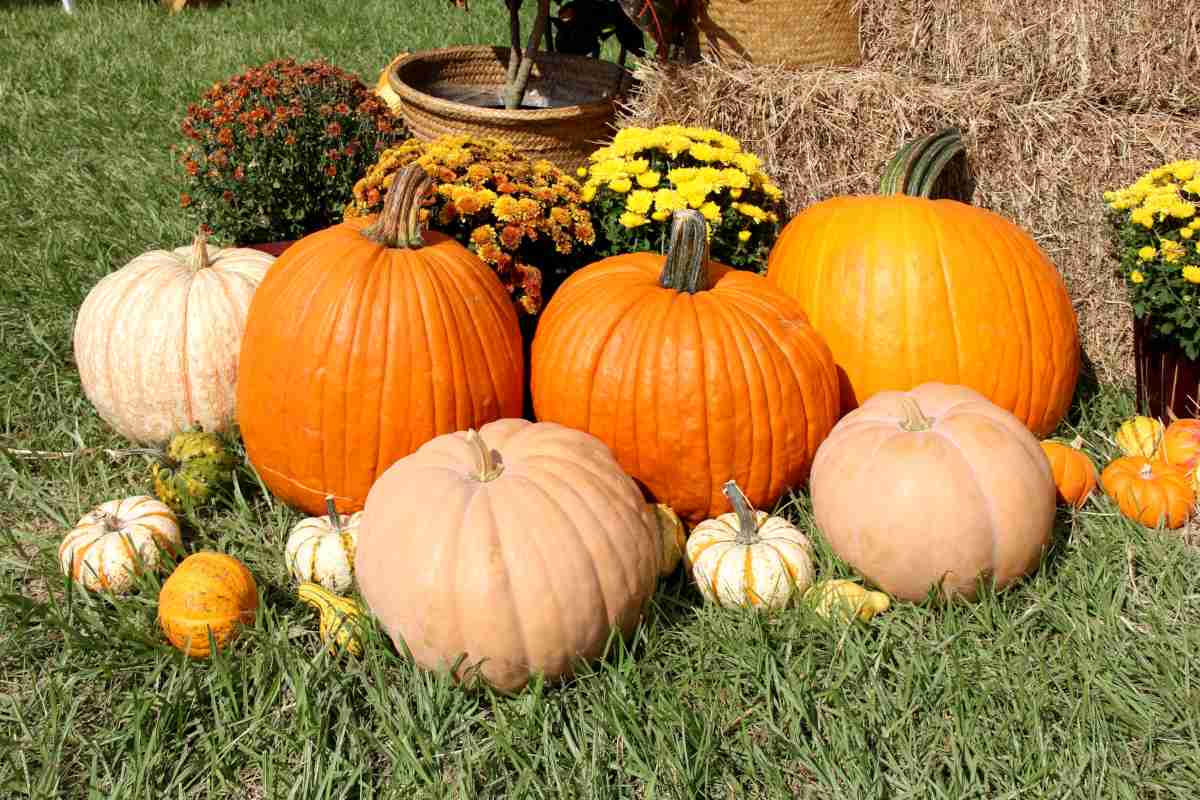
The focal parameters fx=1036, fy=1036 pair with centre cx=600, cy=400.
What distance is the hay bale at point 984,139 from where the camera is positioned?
3518 millimetres

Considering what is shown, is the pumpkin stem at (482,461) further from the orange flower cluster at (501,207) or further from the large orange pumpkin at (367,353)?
the orange flower cluster at (501,207)

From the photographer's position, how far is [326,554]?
264 centimetres

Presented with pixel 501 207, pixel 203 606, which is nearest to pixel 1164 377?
pixel 501 207

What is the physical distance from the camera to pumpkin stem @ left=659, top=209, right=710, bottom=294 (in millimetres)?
2879

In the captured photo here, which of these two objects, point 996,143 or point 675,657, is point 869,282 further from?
point 675,657

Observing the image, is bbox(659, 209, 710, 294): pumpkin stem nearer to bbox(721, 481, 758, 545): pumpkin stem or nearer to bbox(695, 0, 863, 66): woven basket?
bbox(721, 481, 758, 545): pumpkin stem

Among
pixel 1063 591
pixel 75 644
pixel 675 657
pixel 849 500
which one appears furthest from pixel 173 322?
pixel 1063 591

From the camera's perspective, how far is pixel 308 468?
9.55ft

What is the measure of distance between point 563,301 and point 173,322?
1199 mm

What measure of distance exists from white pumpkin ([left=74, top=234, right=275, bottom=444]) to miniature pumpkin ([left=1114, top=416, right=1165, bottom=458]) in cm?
275

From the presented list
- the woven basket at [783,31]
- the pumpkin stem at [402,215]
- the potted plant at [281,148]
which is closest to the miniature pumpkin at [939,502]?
the pumpkin stem at [402,215]

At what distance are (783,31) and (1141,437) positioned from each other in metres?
1.85

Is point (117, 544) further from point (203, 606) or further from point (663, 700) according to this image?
point (663, 700)

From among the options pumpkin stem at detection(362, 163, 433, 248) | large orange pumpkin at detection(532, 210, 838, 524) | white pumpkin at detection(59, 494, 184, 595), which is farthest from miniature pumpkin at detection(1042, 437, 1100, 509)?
white pumpkin at detection(59, 494, 184, 595)
